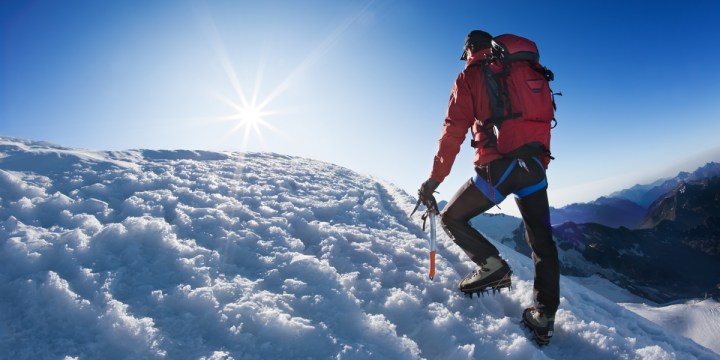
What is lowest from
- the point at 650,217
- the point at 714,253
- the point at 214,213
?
the point at 714,253

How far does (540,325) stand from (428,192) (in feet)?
5.71

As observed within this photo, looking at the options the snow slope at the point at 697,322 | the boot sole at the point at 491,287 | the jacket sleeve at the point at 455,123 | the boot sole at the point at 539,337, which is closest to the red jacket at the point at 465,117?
the jacket sleeve at the point at 455,123

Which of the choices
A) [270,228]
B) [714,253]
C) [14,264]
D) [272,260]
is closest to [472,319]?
[272,260]

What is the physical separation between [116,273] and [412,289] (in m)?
3.17

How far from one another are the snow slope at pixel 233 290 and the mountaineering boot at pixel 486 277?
5.7 inches

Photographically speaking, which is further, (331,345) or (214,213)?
(214,213)

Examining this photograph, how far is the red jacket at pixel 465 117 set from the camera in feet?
12.0

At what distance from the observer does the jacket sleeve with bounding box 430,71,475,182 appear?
148 inches

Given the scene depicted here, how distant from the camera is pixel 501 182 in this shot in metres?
3.62

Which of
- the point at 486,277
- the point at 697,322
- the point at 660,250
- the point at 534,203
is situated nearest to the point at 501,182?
the point at 534,203

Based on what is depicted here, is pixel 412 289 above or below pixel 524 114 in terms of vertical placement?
below

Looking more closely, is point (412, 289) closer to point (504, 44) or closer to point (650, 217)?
point (504, 44)

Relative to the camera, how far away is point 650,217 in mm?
183500

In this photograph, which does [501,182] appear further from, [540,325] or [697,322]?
[697,322]
